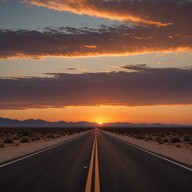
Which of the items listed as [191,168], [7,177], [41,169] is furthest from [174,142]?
[7,177]

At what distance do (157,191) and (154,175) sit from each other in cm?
321

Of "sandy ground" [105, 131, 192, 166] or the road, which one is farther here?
"sandy ground" [105, 131, 192, 166]

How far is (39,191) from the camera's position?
367 inches

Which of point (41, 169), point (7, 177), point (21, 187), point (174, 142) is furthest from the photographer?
point (174, 142)

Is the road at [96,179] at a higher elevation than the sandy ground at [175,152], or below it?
below

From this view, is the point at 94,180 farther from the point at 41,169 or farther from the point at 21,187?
the point at 41,169

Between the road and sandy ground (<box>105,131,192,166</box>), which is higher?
sandy ground (<box>105,131,192,166</box>)

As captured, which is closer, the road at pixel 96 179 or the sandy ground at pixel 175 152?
the road at pixel 96 179

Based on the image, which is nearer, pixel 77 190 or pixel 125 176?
pixel 77 190

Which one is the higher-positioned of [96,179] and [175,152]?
[175,152]

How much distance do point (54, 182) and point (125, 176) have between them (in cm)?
264

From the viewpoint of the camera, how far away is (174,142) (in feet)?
128

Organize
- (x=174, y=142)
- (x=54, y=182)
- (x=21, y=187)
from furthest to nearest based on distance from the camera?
(x=174, y=142) → (x=54, y=182) → (x=21, y=187)

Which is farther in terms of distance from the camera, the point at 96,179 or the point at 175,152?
the point at 175,152
